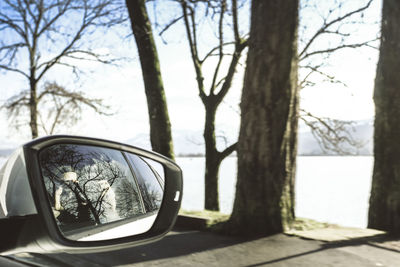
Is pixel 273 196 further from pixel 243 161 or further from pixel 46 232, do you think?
pixel 46 232

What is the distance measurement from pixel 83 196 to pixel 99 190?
92mm

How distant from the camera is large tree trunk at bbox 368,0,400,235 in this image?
5.82 m

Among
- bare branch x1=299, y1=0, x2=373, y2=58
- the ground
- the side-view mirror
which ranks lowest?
the ground

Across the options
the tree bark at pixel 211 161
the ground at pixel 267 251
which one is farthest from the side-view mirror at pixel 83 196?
the tree bark at pixel 211 161

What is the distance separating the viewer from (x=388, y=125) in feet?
19.3

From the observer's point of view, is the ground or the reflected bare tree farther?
the ground

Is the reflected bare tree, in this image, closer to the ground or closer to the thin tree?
the ground

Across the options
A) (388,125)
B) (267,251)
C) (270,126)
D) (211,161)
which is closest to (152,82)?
(270,126)

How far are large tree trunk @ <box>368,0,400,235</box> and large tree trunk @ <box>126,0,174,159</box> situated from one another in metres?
4.09

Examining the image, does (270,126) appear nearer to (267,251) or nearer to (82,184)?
(267,251)

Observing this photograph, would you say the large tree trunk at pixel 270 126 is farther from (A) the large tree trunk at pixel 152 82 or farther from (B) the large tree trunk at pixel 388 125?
(A) the large tree trunk at pixel 152 82

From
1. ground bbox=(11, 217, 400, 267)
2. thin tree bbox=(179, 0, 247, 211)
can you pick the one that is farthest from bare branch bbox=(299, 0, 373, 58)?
ground bbox=(11, 217, 400, 267)

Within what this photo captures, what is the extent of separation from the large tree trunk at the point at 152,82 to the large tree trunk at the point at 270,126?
3135 millimetres

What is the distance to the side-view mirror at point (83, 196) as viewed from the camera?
3.66ft
